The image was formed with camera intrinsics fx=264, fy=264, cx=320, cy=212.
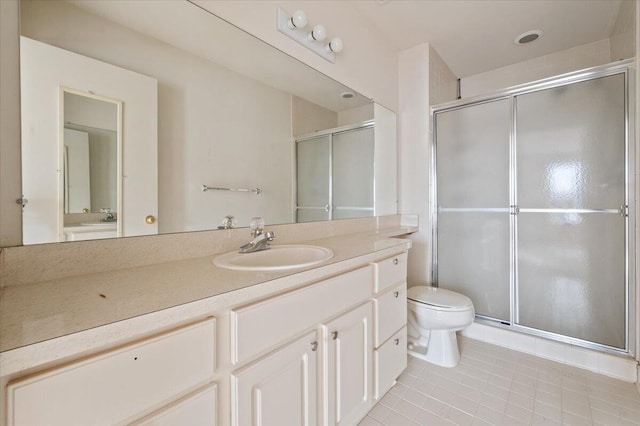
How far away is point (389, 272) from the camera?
1.36m

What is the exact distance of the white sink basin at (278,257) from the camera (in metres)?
1.04

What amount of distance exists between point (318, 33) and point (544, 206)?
192 cm

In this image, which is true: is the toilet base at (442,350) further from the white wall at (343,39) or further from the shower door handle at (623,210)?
the white wall at (343,39)

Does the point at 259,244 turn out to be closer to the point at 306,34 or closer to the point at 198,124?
the point at 198,124

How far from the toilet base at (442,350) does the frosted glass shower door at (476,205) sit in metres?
0.57

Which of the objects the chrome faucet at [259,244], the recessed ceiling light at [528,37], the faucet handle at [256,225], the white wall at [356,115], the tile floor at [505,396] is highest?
the recessed ceiling light at [528,37]

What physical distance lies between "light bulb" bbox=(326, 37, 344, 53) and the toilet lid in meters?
1.70

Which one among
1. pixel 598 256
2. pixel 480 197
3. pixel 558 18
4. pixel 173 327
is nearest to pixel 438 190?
pixel 480 197

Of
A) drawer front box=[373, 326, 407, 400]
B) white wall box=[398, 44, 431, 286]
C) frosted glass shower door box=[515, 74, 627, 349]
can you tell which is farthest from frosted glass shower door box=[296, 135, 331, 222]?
frosted glass shower door box=[515, 74, 627, 349]

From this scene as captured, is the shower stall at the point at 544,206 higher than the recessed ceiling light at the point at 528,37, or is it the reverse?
the recessed ceiling light at the point at 528,37

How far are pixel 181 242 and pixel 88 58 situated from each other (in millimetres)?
680

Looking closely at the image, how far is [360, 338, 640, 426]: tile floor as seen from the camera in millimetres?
1312

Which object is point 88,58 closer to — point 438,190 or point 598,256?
point 438,190

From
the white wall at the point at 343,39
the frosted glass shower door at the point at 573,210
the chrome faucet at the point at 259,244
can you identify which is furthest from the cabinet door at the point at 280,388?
the frosted glass shower door at the point at 573,210
